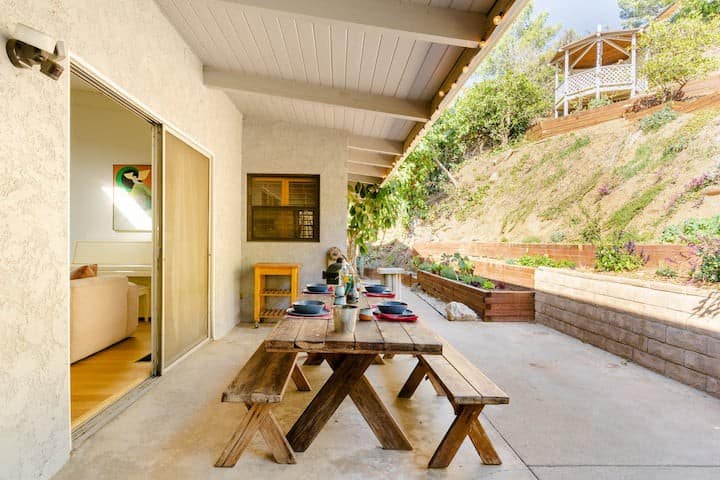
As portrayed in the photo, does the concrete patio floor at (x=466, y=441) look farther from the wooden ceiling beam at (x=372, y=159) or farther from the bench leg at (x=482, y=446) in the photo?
the wooden ceiling beam at (x=372, y=159)

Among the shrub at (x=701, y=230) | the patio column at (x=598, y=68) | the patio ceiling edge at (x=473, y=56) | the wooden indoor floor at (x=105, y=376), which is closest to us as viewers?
the patio ceiling edge at (x=473, y=56)

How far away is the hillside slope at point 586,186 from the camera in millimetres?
8180

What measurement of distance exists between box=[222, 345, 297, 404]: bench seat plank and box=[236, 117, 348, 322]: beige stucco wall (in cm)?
323

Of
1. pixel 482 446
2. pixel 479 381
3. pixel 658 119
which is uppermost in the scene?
pixel 658 119

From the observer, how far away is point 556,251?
7359mm

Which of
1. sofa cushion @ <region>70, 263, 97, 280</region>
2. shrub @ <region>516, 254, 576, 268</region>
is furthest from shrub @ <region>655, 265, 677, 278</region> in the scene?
sofa cushion @ <region>70, 263, 97, 280</region>

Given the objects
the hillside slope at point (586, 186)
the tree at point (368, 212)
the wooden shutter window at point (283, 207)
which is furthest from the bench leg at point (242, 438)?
the hillside slope at point (586, 186)

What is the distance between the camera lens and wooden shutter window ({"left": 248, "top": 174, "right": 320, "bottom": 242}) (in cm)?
573

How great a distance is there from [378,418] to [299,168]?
13.4 ft

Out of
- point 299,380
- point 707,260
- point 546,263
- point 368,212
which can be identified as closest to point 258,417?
point 299,380

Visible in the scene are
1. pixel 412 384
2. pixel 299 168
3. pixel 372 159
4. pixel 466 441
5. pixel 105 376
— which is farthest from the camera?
pixel 372 159

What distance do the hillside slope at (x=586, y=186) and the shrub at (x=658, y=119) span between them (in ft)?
0.44

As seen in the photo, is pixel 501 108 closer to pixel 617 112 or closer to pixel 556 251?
pixel 617 112

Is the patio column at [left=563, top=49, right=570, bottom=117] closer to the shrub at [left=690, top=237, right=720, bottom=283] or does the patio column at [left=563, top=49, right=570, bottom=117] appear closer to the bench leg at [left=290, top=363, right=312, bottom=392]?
the shrub at [left=690, top=237, right=720, bottom=283]
